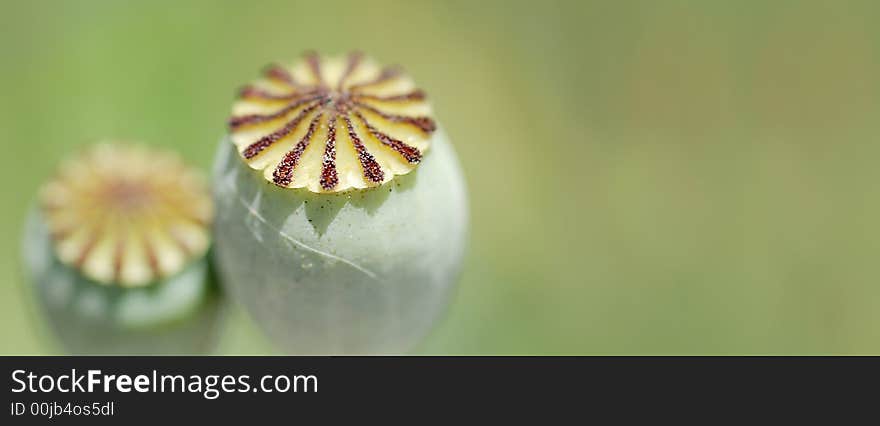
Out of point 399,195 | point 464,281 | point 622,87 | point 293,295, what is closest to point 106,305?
point 293,295

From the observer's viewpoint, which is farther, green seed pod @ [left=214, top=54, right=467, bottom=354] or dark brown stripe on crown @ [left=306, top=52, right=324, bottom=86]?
dark brown stripe on crown @ [left=306, top=52, right=324, bottom=86]

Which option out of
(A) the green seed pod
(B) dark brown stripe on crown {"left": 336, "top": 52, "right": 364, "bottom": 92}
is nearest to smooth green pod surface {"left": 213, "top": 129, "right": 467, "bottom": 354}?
(A) the green seed pod

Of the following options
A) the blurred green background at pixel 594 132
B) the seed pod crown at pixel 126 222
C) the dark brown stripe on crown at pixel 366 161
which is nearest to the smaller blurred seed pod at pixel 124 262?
the seed pod crown at pixel 126 222

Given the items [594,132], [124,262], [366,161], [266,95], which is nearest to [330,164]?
[366,161]

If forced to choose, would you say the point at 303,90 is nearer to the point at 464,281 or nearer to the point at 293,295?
the point at 293,295

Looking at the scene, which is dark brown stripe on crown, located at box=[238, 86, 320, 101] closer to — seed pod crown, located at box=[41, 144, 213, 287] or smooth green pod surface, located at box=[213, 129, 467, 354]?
smooth green pod surface, located at box=[213, 129, 467, 354]

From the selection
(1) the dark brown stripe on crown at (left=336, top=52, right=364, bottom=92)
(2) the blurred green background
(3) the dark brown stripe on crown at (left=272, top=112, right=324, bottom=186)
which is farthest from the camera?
(2) the blurred green background

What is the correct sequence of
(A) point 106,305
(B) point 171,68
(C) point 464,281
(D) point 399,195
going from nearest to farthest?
1. (D) point 399,195
2. (A) point 106,305
3. (C) point 464,281
4. (B) point 171,68
